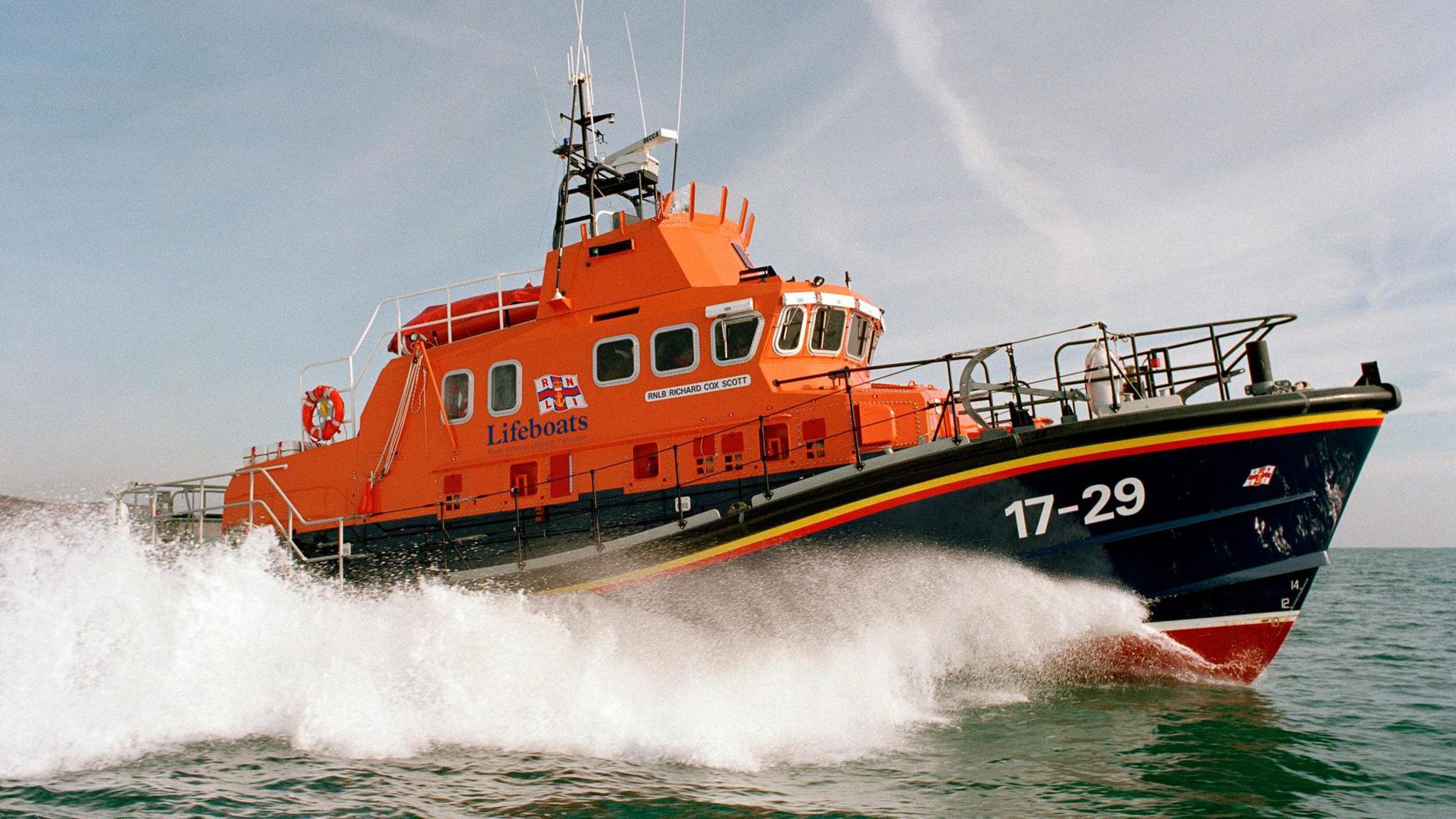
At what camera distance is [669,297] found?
7320 millimetres

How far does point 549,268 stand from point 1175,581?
227 inches

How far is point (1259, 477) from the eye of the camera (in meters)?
5.68

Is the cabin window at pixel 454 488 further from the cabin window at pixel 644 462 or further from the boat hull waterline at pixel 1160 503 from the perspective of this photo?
the boat hull waterline at pixel 1160 503

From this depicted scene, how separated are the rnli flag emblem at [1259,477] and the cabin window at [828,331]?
10.6 ft

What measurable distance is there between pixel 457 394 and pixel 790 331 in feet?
10.6

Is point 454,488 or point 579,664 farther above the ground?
point 454,488

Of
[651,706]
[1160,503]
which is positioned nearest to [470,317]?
[651,706]

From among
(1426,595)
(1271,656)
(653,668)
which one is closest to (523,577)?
(653,668)

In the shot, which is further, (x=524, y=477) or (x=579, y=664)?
(x=524, y=477)

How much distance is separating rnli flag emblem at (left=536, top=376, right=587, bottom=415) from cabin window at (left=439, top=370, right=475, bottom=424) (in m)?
0.80

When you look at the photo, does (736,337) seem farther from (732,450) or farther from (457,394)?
(457,394)

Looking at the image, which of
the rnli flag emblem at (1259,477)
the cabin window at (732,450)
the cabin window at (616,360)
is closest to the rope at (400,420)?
the cabin window at (616,360)

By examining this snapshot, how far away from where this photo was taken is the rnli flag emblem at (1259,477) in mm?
5668

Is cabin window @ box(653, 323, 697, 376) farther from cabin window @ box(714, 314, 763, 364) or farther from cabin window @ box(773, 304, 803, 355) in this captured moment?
cabin window @ box(773, 304, 803, 355)
